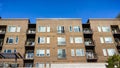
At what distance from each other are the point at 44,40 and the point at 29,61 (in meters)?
5.73

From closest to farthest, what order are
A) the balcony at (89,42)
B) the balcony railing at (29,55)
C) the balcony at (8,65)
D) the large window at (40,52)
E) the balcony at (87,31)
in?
the balcony at (8,65), the balcony railing at (29,55), the large window at (40,52), the balcony at (89,42), the balcony at (87,31)

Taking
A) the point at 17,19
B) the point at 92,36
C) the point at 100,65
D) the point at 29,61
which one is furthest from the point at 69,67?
the point at 17,19

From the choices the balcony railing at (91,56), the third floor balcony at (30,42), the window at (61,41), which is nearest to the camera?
the balcony railing at (91,56)

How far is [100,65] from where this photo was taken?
28.0m

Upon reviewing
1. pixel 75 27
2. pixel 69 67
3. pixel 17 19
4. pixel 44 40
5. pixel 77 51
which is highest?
pixel 17 19

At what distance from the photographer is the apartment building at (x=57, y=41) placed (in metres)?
32.4

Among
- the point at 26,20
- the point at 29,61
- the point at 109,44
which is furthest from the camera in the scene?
the point at 26,20

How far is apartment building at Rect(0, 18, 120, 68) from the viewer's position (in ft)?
106

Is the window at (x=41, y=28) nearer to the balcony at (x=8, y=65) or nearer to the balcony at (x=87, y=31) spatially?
the balcony at (x=87, y=31)

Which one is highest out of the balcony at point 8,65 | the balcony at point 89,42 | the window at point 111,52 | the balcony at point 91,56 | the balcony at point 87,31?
the balcony at point 87,31

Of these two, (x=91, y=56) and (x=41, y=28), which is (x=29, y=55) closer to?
(x=41, y=28)

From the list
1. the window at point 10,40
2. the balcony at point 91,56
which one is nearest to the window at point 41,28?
the window at point 10,40

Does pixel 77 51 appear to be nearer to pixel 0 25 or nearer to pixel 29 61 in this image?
pixel 29 61

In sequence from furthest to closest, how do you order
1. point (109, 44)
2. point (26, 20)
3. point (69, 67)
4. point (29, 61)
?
point (26, 20) < point (109, 44) < point (29, 61) < point (69, 67)
